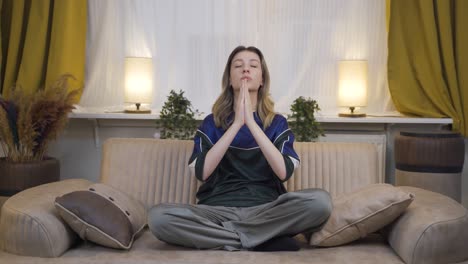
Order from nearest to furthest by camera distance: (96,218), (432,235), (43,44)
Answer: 1. (432,235)
2. (96,218)
3. (43,44)

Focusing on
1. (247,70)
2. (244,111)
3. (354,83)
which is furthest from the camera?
(354,83)

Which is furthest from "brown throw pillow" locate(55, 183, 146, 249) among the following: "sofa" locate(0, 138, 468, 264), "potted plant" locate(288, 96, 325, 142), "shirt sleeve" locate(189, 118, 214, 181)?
"potted plant" locate(288, 96, 325, 142)

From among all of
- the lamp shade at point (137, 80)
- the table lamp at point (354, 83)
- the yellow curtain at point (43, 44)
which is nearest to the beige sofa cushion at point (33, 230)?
the lamp shade at point (137, 80)

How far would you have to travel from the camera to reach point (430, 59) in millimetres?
3566

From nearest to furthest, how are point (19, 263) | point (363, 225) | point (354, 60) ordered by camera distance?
point (19, 263) → point (363, 225) → point (354, 60)

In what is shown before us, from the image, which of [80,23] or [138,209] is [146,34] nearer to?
[80,23]

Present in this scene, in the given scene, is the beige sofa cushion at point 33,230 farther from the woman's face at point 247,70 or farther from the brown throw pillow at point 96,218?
the woman's face at point 247,70

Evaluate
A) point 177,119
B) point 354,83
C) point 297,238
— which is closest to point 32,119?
point 177,119

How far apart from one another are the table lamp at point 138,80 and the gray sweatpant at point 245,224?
1.43 metres

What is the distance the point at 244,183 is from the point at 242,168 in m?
0.07

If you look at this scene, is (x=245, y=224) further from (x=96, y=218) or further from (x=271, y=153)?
(x=96, y=218)

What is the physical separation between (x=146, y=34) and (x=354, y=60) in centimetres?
127

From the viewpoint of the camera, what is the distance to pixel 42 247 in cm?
214

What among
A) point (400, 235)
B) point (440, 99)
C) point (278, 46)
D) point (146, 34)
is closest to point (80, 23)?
point (146, 34)
